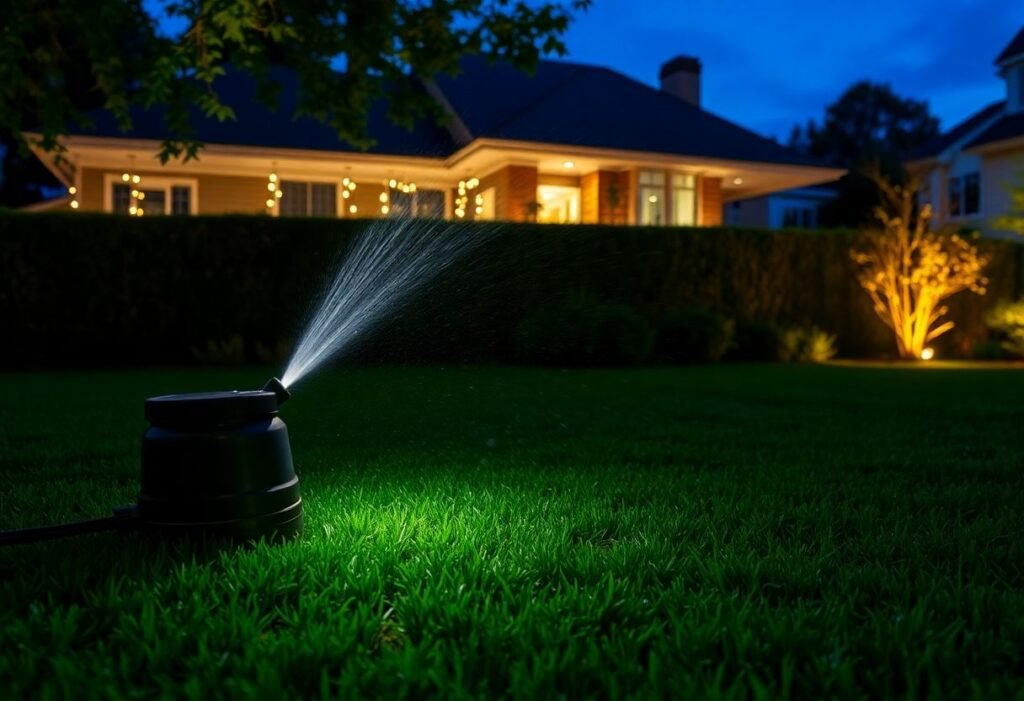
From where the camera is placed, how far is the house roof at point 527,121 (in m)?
17.8

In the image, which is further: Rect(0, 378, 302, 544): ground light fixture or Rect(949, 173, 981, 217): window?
Rect(949, 173, 981, 217): window

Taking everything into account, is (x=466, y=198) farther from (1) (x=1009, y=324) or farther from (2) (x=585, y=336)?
(1) (x=1009, y=324)

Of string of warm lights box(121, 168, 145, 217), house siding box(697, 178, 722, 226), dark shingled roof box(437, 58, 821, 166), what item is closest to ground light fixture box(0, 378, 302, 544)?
dark shingled roof box(437, 58, 821, 166)

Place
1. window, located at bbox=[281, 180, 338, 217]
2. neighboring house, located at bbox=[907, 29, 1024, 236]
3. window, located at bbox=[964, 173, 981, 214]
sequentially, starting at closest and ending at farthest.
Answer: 1. window, located at bbox=[281, 180, 338, 217]
2. neighboring house, located at bbox=[907, 29, 1024, 236]
3. window, located at bbox=[964, 173, 981, 214]

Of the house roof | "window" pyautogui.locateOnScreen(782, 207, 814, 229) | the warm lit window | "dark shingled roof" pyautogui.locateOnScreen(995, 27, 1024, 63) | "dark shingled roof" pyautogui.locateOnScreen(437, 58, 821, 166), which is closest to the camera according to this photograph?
the house roof

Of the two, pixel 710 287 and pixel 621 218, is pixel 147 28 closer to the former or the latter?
pixel 710 287

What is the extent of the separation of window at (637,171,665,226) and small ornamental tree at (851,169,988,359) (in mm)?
5229

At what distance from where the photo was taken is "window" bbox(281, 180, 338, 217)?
1948cm

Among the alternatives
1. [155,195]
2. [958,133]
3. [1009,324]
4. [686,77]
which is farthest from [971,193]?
[155,195]

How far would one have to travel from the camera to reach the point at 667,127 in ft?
65.6

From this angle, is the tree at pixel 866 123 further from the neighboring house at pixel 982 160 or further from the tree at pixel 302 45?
the tree at pixel 302 45

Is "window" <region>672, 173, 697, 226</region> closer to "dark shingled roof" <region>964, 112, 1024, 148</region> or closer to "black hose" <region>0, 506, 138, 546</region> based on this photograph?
"dark shingled roof" <region>964, 112, 1024, 148</region>

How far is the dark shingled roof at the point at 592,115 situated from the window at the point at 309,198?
12.5ft

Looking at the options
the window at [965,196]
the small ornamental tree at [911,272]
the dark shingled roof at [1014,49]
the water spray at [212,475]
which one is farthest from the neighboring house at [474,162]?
the water spray at [212,475]
